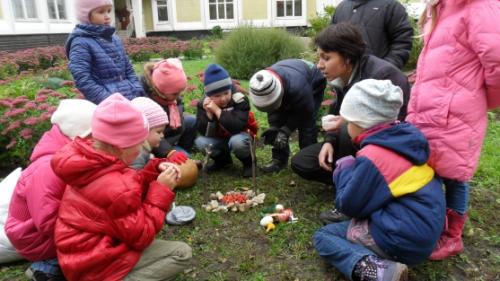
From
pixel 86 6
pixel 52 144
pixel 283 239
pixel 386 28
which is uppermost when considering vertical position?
pixel 86 6

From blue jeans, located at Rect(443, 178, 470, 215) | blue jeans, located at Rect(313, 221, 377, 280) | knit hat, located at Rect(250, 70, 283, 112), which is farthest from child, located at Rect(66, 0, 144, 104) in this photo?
blue jeans, located at Rect(443, 178, 470, 215)

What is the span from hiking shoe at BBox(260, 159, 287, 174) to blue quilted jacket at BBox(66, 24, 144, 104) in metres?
1.38

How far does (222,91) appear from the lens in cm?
365

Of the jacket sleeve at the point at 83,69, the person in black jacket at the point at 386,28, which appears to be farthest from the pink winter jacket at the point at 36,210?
the person in black jacket at the point at 386,28

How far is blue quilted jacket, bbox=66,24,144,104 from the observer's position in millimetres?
3400

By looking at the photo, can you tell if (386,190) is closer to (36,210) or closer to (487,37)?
(487,37)

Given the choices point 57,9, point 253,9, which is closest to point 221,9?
point 253,9

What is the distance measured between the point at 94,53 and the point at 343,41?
1.99 meters

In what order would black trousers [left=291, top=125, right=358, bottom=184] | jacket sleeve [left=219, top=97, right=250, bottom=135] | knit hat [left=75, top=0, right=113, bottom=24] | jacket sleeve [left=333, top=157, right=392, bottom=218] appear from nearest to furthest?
jacket sleeve [left=333, top=157, right=392, bottom=218], black trousers [left=291, top=125, right=358, bottom=184], knit hat [left=75, top=0, right=113, bottom=24], jacket sleeve [left=219, top=97, right=250, bottom=135]

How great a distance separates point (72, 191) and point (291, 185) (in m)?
2.11

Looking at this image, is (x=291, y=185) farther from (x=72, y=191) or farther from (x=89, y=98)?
(x=72, y=191)

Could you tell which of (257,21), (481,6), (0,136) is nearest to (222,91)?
(481,6)

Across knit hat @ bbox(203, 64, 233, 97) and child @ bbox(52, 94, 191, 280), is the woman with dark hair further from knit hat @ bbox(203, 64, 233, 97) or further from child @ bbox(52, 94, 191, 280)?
child @ bbox(52, 94, 191, 280)

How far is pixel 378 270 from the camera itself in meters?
2.20
